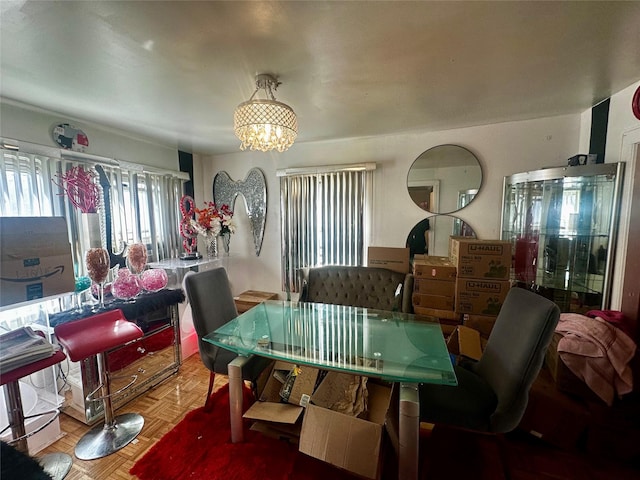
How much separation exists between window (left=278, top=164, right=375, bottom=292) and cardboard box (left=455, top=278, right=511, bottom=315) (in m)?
1.09

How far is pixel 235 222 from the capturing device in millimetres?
3648

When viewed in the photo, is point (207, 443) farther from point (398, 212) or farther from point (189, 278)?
point (398, 212)

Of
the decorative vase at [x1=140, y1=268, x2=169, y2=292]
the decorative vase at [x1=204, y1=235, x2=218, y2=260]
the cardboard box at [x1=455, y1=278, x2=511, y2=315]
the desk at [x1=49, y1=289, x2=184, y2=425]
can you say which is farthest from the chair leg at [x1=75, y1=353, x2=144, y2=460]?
the cardboard box at [x1=455, y1=278, x2=511, y2=315]

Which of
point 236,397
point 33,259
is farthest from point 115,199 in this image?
point 236,397

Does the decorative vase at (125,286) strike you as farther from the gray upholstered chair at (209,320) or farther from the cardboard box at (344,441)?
the cardboard box at (344,441)

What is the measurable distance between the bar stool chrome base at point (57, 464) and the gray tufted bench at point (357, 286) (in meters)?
1.91

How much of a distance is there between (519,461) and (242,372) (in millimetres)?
1691

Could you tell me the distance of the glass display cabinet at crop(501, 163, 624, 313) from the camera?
1.92 meters

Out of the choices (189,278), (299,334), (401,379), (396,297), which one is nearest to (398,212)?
(396,297)

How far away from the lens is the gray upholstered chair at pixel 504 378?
115cm

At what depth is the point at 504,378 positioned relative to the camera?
126cm

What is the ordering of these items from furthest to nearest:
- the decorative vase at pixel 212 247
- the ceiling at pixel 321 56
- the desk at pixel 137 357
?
1. the decorative vase at pixel 212 247
2. the desk at pixel 137 357
3. the ceiling at pixel 321 56

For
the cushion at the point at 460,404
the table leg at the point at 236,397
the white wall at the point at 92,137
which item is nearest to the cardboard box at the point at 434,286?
the cushion at the point at 460,404

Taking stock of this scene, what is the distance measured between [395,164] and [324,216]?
992 millimetres
